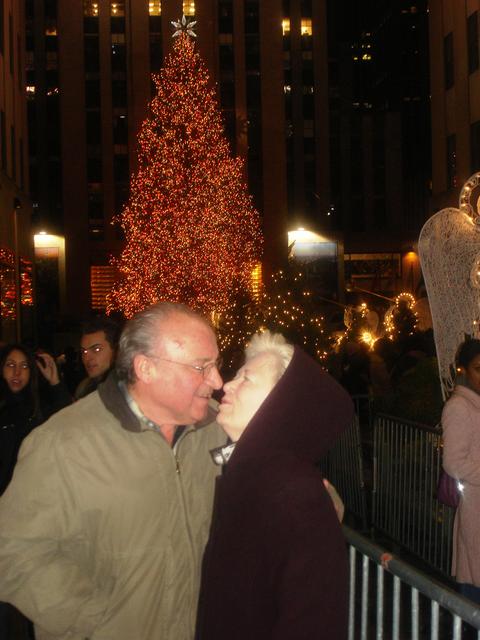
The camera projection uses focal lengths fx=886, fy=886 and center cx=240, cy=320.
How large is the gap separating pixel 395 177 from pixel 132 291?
106ft

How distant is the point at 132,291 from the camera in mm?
38969

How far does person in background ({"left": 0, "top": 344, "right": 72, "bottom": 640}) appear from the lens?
572 cm

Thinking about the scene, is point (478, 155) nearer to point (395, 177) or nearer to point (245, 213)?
point (245, 213)

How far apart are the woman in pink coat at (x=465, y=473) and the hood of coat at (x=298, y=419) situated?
2779 mm

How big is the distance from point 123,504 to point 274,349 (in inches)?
28.0

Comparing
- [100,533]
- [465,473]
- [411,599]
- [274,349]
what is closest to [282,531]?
[274,349]

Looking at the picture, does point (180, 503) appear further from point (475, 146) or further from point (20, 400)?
point (475, 146)

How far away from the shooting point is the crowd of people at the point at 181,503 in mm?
2350

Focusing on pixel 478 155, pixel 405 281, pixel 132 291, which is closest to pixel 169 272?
pixel 132 291

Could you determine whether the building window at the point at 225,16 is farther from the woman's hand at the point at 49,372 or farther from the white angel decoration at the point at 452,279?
the woman's hand at the point at 49,372

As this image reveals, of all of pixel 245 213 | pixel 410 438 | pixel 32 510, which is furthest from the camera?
pixel 245 213

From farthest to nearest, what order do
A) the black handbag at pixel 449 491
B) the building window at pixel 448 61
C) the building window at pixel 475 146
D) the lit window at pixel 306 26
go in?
the lit window at pixel 306 26 < the building window at pixel 448 61 < the building window at pixel 475 146 < the black handbag at pixel 449 491

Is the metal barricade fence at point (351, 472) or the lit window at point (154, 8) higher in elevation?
the lit window at point (154, 8)

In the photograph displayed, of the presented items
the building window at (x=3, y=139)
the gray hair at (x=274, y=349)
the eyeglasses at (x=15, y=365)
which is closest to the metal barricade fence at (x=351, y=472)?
the eyeglasses at (x=15, y=365)
